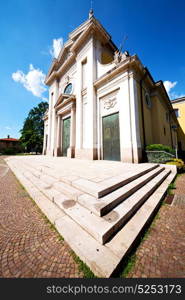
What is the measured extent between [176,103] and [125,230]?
29.7 meters

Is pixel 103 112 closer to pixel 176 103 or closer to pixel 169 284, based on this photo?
pixel 169 284

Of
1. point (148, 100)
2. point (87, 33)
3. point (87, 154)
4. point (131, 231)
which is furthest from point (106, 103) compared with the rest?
point (131, 231)

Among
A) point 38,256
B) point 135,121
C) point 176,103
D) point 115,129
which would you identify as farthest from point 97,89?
point 176,103

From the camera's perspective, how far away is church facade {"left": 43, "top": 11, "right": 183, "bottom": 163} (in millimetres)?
8203

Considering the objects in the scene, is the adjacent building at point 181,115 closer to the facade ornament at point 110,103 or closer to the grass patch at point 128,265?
the facade ornament at point 110,103

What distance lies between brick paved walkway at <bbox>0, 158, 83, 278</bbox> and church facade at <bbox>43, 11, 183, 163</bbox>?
668 cm

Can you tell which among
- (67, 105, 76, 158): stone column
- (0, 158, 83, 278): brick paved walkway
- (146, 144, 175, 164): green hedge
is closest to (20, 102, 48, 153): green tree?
(67, 105, 76, 158): stone column

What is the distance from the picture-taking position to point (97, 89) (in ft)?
34.8

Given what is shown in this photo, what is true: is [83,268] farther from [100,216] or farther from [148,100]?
[148,100]

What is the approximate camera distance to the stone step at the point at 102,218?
72.7 inches

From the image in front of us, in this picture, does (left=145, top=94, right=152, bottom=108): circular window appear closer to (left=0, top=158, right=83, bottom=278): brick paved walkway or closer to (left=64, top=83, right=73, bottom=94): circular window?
(left=64, top=83, right=73, bottom=94): circular window

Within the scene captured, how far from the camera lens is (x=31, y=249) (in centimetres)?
183

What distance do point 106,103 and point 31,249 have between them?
9999mm

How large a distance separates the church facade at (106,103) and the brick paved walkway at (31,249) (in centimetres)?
668
